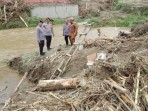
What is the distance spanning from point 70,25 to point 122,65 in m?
7.13

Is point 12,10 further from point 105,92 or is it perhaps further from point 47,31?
point 105,92

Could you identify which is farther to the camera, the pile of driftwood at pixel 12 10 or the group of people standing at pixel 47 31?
the pile of driftwood at pixel 12 10

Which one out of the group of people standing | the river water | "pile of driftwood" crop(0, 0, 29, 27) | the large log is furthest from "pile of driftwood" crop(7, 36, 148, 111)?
"pile of driftwood" crop(0, 0, 29, 27)

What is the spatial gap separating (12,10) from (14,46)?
9.61 m

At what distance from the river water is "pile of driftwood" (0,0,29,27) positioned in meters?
2.15

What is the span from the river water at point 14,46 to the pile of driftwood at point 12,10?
215 cm

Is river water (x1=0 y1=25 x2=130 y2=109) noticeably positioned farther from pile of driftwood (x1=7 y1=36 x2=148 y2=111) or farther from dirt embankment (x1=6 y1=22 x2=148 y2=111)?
dirt embankment (x1=6 y1=22 x2=148 y2=111)

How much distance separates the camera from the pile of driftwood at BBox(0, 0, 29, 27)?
29225mm

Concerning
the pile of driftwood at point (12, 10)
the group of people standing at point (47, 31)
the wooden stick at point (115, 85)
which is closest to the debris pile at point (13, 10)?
the pile of driftwood at point (12, 10)

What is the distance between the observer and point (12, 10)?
29.9 m

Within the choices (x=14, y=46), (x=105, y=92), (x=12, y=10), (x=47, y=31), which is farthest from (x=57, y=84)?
(x=12, y=10)

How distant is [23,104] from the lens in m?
9.49

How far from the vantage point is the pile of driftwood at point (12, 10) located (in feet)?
95.9

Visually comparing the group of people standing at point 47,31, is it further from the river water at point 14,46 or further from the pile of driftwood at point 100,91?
the pile of driftwood at point 100,91
